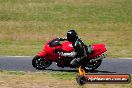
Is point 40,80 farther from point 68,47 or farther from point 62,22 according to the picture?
point 62,22

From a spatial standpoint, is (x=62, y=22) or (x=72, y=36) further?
(x=62, y=22)

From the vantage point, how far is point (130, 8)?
37531mm

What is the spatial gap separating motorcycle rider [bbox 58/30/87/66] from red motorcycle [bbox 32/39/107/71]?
22 cm

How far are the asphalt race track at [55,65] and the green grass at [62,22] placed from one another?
8.05 feet

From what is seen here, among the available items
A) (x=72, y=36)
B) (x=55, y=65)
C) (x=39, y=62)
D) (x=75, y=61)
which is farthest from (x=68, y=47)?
(x=55, y=65)

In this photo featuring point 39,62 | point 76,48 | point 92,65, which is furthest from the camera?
point 39,62

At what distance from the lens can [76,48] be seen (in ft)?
58.6

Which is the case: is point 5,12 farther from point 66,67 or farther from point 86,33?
point 66,67

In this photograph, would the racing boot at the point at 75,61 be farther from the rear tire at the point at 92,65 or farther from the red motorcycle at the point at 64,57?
the rear tire at the point at 92,65

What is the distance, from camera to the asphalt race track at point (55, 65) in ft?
61.2

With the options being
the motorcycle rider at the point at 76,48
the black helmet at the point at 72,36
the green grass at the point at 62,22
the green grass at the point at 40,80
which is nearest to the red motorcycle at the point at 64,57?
the motorcycle rider at the point at 76,48

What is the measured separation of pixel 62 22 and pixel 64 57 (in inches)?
625

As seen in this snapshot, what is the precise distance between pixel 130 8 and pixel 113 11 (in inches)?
61.1

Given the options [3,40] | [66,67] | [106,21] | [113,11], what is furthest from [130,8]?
[66,67]
